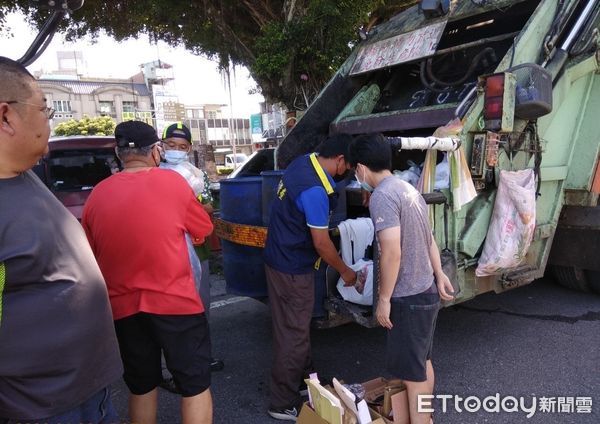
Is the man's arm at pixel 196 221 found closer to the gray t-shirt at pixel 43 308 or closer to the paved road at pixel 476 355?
the gray t-shirt at pixel 43 308

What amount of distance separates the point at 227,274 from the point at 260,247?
0.43 metres

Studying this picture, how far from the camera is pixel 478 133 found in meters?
2.61

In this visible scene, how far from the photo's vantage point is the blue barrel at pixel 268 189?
2.87 meters

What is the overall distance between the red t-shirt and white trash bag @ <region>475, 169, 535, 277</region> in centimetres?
171

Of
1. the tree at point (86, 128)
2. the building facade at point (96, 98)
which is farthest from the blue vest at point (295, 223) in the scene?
the building facade at point (96, 98)

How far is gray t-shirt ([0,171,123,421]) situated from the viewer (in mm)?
1194

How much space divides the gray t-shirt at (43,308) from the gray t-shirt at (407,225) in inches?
46.9

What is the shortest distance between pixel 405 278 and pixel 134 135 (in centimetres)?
136

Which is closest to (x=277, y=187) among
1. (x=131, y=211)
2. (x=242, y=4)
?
(x=131, y=211)

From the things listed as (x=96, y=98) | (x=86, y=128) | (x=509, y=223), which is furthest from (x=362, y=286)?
(x=96, y=98)

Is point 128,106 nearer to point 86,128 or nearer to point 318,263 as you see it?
point 86,128

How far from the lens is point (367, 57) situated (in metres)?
4.01

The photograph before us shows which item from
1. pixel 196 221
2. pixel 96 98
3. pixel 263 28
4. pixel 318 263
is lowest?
pixel 318 263

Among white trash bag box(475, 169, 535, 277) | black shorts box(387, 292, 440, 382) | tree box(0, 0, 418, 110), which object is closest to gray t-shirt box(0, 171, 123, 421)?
black shorts box(387, 292, 440, 382)
